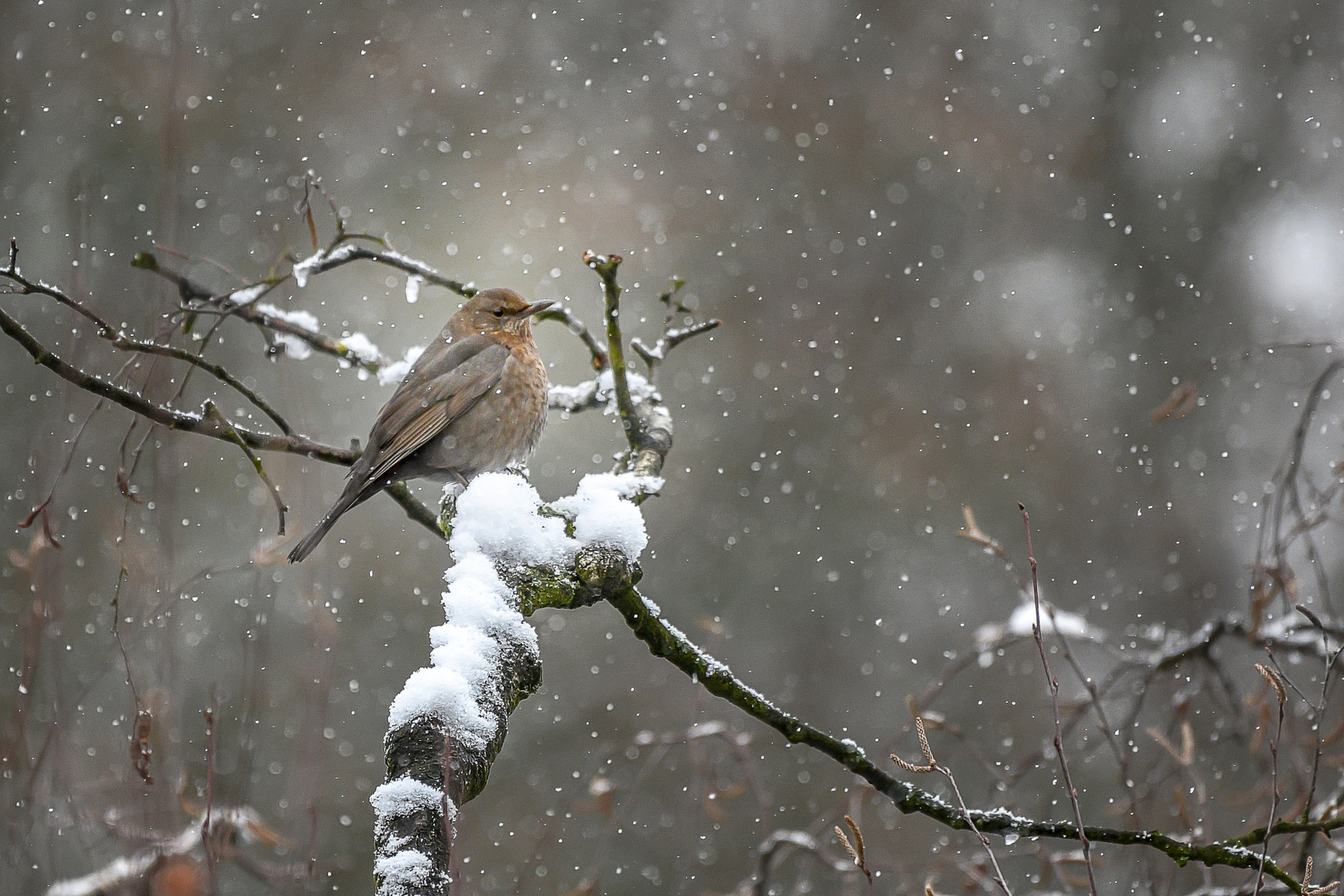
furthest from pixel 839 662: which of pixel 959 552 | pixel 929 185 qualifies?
pixel 929 185

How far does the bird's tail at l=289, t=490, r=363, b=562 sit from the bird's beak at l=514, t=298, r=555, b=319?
1.00 metres

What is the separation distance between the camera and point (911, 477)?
34.1ft

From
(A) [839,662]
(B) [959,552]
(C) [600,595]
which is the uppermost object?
(B) [959,552]

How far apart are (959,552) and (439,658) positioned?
9337 mm

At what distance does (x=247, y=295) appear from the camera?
3.01m

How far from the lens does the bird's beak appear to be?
3759 mm

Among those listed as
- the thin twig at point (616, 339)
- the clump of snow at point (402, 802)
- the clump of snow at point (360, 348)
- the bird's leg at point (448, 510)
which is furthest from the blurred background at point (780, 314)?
the clump of snow at point (402, 802)

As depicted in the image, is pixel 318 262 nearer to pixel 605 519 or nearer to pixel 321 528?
pixel 321 528

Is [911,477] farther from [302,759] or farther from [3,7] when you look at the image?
[3,7]

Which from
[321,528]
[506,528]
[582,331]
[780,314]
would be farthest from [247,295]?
[780,314]

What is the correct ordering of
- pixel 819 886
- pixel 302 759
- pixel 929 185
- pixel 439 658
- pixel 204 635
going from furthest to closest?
1. pixel 929 185
2. pixel 204 635
3. pixel 819 886
4. pixel 302 759
5. pixel 439 658

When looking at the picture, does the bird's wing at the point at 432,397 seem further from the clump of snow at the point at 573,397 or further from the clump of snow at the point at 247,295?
the clump of snow at the point at 247,295

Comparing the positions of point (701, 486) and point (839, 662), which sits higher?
point (701, 486)

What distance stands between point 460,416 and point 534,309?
1.76 ft
